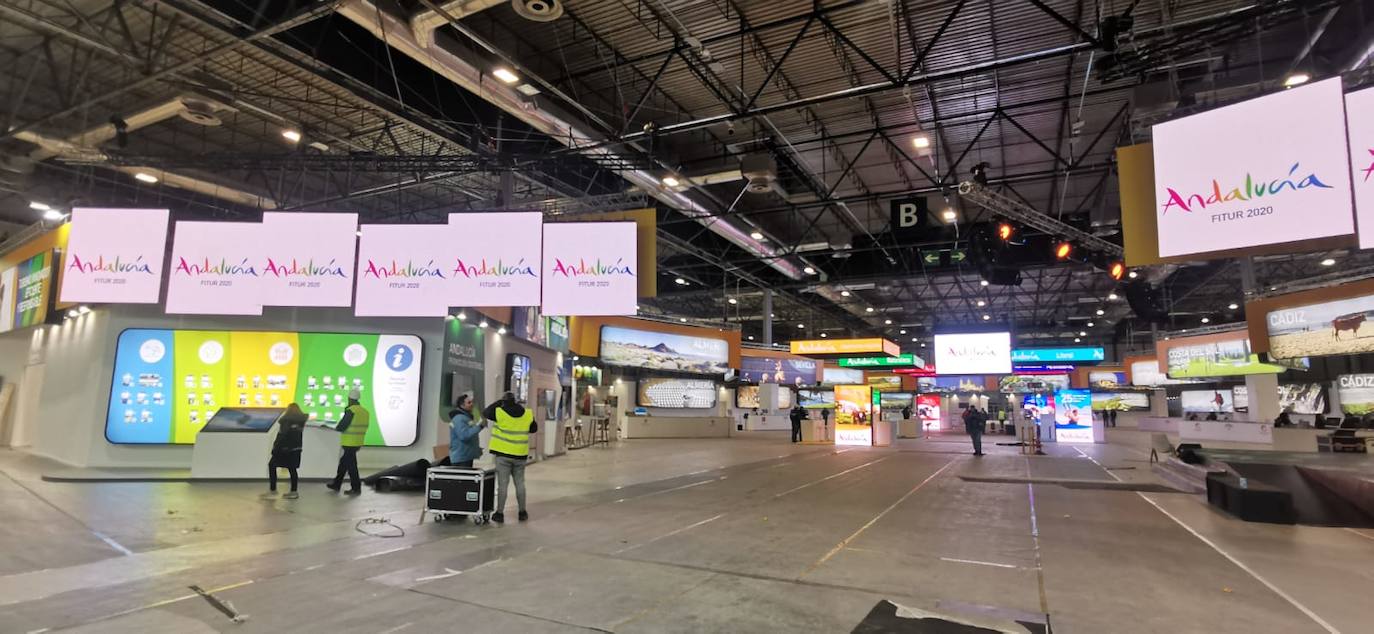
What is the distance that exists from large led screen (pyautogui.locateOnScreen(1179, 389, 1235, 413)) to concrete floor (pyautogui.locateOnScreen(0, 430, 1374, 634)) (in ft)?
123

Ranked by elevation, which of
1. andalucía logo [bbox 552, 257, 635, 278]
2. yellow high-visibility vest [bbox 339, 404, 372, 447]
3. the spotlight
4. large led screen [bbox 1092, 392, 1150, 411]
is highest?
the spotlight

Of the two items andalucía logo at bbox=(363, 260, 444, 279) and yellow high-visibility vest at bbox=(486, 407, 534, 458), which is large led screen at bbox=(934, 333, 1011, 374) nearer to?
andalucía logo at bbox=(363, 260, 444, 279)

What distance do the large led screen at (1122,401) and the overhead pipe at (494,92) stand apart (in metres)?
40.8

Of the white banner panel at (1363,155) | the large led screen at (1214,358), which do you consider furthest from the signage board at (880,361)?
the white banner panel at (1363,155)

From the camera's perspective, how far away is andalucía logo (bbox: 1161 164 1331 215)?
638cm

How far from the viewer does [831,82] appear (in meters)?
11.8

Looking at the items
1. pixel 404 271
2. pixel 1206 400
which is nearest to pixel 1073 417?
pixel 1206 400

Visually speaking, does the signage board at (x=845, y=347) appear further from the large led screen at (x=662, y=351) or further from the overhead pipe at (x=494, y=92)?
the overhead pipe at (x=494, y=92)

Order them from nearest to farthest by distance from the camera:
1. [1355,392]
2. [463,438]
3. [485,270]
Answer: [463,438], [485,270], [1355,392]

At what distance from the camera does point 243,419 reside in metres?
10.5

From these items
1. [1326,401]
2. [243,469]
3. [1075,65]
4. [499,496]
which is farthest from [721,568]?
[1326,401]

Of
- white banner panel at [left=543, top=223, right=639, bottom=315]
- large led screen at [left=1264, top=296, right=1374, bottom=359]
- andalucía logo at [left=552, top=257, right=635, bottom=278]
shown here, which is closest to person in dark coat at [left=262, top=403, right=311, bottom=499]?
white banner panel at [left=543, top=223, right=639, bottom=315]

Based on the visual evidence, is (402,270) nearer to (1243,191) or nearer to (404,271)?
(404,271)

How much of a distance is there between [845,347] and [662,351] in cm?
794
